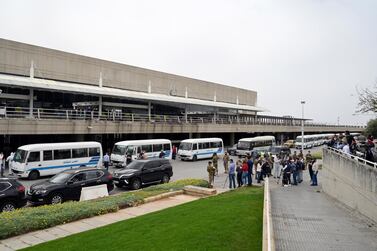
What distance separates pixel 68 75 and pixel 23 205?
2943 cm

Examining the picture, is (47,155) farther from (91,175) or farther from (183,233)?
(183,233)

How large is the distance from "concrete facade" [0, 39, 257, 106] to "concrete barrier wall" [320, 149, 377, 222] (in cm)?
3177

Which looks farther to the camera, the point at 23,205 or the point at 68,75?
the point at 68,75

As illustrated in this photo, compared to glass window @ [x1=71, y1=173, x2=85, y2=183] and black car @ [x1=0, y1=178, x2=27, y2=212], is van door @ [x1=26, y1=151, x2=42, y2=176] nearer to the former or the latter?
glass window @ [x1=71, y1=173, x2=85, y2=183]

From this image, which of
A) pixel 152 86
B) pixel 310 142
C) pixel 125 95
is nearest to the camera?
pixel 125 95

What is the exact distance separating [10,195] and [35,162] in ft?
29.5

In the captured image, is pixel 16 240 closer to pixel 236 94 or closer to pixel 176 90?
pixel 176 90

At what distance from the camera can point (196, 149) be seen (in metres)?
34.8

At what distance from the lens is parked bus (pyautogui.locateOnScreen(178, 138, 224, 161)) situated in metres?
34.2

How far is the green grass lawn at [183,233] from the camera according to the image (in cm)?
757

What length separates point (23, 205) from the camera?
13.8m

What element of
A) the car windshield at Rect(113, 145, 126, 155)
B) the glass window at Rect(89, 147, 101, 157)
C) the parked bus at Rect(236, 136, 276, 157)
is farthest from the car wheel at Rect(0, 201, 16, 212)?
the parked bus at Rect(236, 136, 276, 157)

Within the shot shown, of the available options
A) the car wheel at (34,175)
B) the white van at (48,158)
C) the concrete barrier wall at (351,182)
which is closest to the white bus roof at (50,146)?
the white van at (48,158)

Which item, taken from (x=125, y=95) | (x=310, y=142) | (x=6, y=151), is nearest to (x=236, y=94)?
(x=310, y=142)
